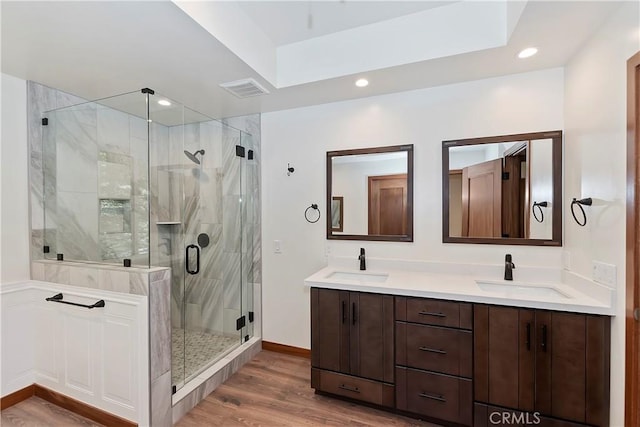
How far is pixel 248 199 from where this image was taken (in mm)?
3064

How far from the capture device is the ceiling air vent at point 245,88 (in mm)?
2307

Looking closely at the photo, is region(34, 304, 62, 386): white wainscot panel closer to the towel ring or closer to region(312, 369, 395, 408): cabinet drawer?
region(312, 369, 395, 408): cabinet drawer

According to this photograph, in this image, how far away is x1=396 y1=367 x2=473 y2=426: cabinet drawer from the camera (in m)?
1.85

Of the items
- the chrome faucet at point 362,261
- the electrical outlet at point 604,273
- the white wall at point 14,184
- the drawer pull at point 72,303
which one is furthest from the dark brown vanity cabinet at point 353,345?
the white wall at point 14,184

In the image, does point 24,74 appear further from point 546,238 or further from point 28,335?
point 546,238

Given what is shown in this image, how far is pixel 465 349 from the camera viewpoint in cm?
185

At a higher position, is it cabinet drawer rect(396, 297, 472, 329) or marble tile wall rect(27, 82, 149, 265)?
marble tile wall rect(27, 82, 149, 265)

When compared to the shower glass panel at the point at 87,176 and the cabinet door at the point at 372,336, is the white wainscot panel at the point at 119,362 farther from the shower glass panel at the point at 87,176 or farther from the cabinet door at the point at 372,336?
the cabinet door at the point at 372,336

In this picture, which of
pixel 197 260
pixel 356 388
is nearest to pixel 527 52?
pixel 356 388

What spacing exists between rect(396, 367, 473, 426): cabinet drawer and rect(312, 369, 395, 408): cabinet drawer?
0.08 m

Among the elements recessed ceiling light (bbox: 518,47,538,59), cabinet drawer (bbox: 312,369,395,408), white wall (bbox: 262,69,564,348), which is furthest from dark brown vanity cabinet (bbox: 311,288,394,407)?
recessed ceiling light (bbox: 518,47,538,59)

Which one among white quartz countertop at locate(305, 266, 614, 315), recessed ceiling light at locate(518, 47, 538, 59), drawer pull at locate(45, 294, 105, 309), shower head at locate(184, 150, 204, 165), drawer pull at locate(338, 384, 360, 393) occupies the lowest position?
drawer pull at locate(338, 384, 360, 393)

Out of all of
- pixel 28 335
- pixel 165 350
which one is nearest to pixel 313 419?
pixel 165 350

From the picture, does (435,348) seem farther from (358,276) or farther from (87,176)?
(87,176)
